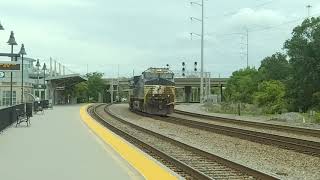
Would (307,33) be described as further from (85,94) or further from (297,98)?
(85,94)

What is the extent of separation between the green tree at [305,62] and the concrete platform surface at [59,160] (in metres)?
38.5

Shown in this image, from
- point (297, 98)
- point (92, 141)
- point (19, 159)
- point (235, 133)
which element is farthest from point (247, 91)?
point (19, 159)

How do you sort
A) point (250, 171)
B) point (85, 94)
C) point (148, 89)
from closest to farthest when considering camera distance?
point (250, 171) → point (148, 89) → point (85, 94)

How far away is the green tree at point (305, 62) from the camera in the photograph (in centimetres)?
5525

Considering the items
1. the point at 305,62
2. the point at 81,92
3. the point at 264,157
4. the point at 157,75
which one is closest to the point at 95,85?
the point at 81,92

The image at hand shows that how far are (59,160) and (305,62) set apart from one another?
45.0 meters

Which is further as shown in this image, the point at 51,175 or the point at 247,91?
the point at 247,91

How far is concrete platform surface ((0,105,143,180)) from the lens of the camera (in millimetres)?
11539

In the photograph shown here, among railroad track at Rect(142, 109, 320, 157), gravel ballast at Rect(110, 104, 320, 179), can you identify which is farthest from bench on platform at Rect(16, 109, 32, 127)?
railroad track at Rect(142, 109, 320, 157)

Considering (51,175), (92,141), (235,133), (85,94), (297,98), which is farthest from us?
(85,94)

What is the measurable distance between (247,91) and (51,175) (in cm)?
8099

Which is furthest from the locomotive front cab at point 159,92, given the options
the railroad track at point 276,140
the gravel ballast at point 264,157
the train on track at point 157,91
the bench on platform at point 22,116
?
the gravel ballast at point 264,157

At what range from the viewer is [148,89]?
4206 centimetres

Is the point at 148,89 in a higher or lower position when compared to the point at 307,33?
lower
